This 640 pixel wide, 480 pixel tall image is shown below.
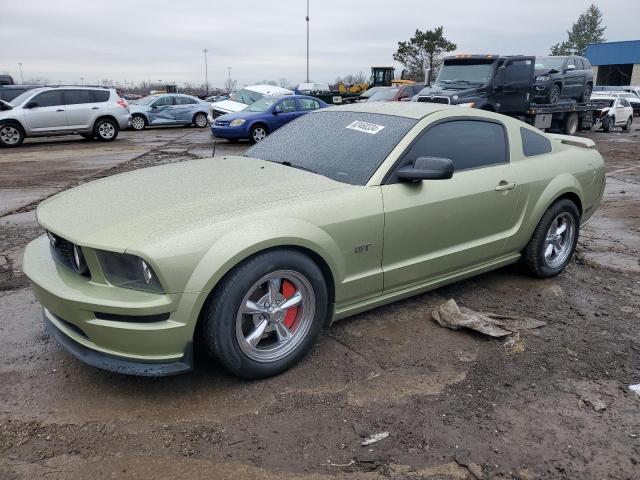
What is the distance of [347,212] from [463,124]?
1.44m

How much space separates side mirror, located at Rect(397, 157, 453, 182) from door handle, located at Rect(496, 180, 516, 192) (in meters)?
0.85

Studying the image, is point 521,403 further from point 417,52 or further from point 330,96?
point 417,52

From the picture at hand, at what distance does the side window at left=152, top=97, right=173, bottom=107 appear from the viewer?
2245 centimetres

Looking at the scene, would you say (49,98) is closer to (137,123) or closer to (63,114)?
(63,114)

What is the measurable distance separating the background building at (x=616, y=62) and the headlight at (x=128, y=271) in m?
59.0

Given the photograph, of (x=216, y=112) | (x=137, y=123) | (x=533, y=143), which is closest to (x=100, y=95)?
(x=216, y=112)

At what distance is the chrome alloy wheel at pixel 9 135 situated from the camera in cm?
1555

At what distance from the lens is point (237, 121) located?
51.2 ft

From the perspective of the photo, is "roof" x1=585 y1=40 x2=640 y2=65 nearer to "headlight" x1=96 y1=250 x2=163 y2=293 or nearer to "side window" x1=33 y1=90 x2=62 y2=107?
"side window" x1=33 y1=90 x2=62 y2=107

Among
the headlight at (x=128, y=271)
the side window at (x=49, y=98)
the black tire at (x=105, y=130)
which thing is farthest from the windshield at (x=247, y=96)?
the headlight at (x=128, y=271)

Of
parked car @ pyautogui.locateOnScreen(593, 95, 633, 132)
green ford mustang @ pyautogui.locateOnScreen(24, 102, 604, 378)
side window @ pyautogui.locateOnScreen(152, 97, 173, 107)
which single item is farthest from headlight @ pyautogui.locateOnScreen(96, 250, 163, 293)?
parked car @ pyautogui.locateOnScreen(593, 95, 633, 132)

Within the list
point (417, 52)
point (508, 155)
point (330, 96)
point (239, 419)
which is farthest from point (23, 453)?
point (417, 52)

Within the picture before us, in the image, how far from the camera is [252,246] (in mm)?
2811

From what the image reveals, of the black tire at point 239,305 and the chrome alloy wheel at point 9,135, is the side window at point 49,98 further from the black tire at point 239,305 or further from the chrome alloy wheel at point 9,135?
the black tire at point 239,305
